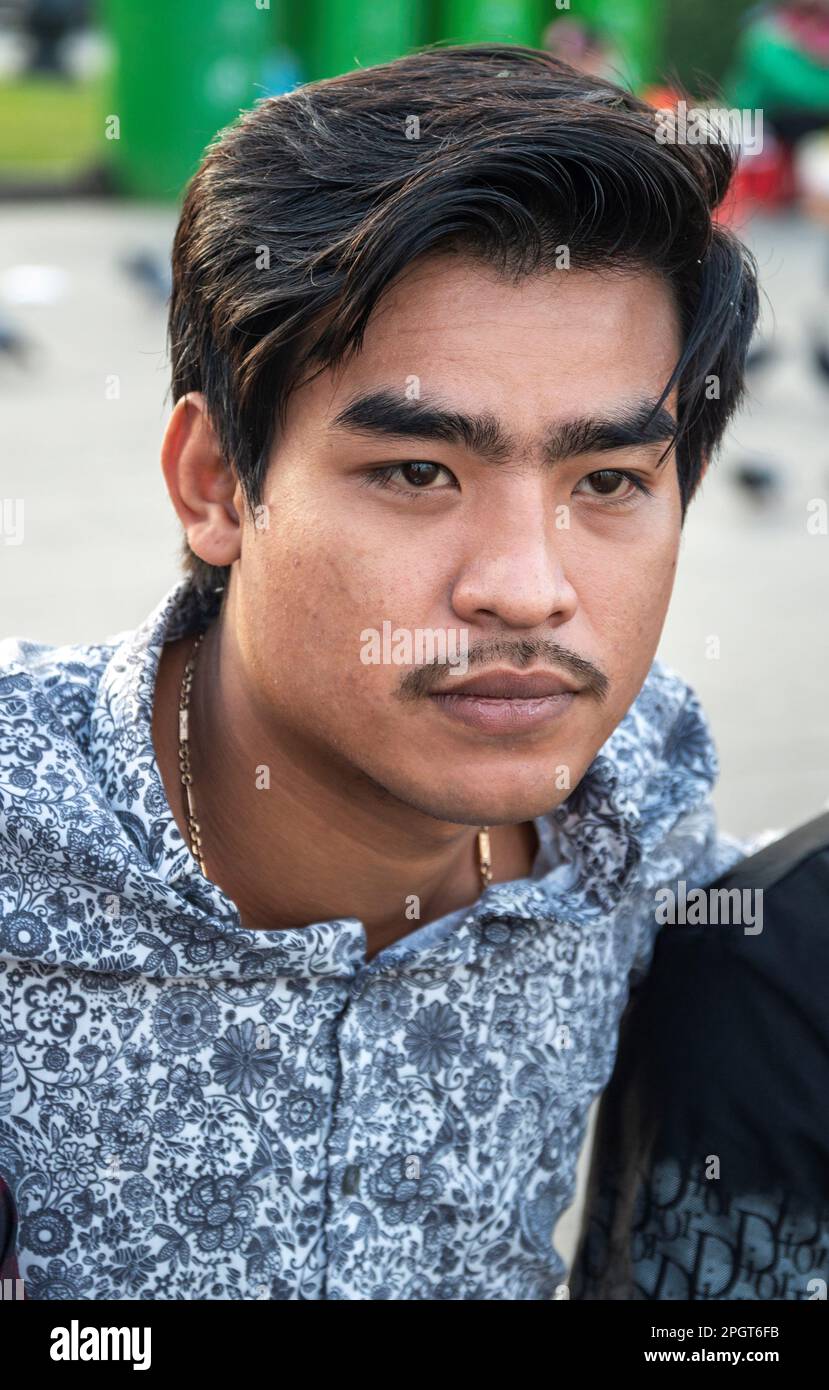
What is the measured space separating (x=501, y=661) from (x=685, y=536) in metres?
5.32

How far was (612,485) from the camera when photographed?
6.17 ft

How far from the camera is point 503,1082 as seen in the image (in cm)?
216

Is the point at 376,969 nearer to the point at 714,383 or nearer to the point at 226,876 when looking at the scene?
the point at 226,876

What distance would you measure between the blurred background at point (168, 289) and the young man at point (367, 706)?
453 mm

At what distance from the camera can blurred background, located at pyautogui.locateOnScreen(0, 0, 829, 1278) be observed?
5.70m

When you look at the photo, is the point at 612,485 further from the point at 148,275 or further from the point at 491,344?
the point at 148,275

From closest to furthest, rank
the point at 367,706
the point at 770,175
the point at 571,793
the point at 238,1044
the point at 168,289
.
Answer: the point at 367,706 → the point at 238,1044 → the point at 571,793 → the point at 168,289 → the point at 770,175

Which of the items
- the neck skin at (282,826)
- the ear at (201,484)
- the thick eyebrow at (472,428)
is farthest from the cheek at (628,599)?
the ear at (201,484)

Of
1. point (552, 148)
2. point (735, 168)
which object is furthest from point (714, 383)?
point (552, 148)

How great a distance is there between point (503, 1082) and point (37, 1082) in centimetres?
58

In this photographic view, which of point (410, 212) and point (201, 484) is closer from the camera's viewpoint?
point (410, 212)

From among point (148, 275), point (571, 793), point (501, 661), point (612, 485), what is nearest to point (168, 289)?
point (148, 275)

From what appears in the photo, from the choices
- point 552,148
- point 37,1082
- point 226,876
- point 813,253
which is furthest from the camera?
point 813,253

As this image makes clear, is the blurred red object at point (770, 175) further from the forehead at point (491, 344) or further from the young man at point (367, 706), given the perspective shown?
the forehead at point (491, 344)
